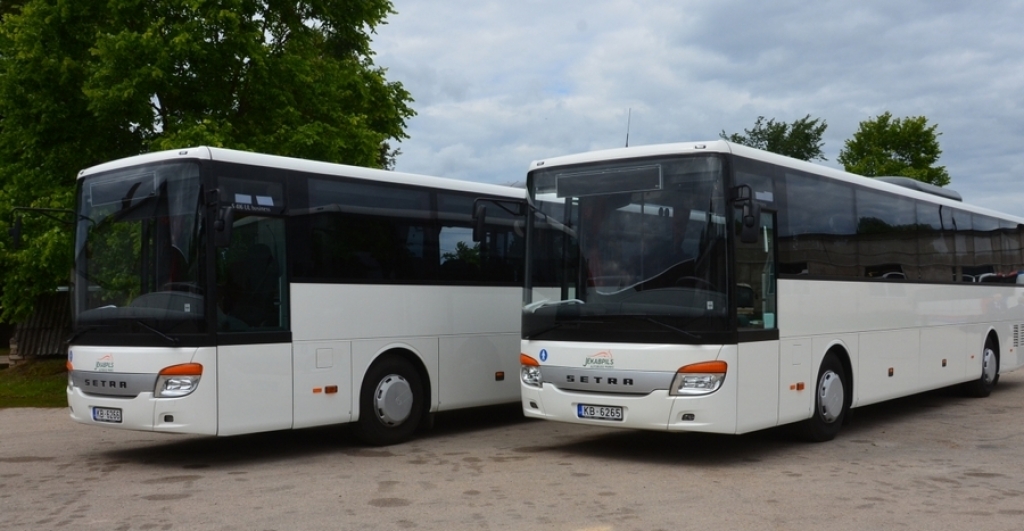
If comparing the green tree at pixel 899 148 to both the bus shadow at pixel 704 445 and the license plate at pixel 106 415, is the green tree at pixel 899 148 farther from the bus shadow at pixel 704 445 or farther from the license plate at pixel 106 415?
the license plate at pixel 106 415

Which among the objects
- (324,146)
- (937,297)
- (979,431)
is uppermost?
(324,146)

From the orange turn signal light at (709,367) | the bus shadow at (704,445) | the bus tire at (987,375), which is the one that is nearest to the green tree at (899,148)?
the bus tire at (987,375)

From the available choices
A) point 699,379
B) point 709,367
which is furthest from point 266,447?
point 709,367

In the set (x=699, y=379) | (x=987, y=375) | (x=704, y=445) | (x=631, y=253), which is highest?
(x=631, y=253)

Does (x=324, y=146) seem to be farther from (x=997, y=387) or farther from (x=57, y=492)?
(x=997, y=387)

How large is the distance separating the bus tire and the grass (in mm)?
15571

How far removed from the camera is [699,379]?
10.9m

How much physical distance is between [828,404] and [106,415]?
7962 millimetres

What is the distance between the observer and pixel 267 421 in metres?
11.6

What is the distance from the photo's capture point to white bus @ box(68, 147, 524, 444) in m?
11.1

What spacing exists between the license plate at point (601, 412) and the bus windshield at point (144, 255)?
3.89 metres

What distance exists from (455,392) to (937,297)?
298 inches

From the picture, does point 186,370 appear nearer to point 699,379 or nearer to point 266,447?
point 266,447

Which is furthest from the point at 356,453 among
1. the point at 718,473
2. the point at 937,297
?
the point at 937,297
